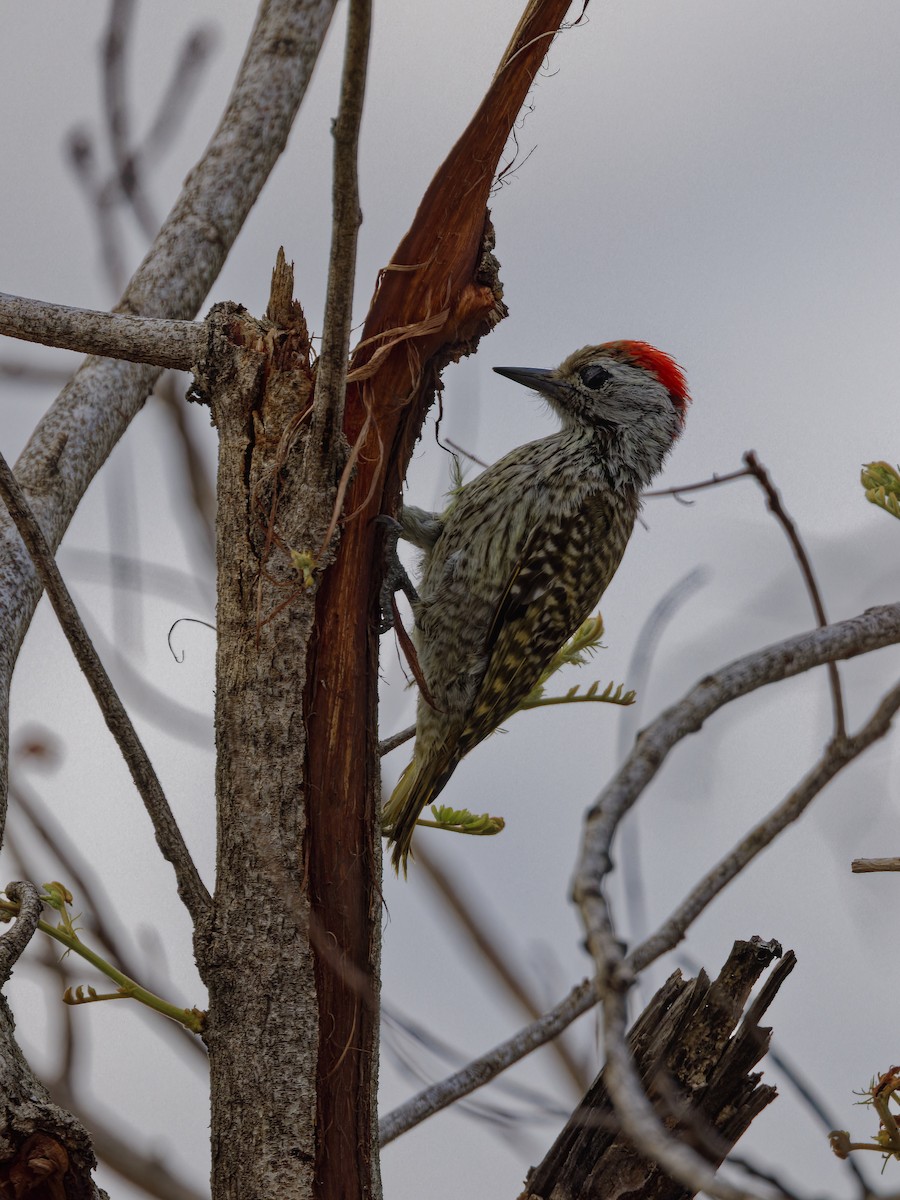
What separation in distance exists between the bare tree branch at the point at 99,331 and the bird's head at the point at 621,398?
196 centimetres

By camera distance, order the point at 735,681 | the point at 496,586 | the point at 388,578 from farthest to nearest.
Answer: the point at 496,586 < the point at 388,578 < the point at 735,681

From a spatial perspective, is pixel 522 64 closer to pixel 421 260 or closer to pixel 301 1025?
pixel 421 260

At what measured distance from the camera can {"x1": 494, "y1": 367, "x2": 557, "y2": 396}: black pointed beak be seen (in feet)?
13.1

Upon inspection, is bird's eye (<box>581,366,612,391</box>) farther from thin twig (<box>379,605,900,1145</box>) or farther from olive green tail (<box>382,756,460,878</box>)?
thin twig (<box>379,605,900,1145</box>)

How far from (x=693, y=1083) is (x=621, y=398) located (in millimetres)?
2427

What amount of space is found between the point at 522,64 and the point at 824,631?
120cm

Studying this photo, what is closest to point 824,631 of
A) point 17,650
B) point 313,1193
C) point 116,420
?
point 313,1193

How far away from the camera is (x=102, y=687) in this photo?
1.88 meters

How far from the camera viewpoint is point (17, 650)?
249 centimetres

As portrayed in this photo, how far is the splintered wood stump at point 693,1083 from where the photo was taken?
195 cm

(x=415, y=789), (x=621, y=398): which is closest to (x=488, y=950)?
(x=415, y=789)

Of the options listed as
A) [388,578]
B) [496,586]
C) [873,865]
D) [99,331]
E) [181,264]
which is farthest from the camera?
[496,586]

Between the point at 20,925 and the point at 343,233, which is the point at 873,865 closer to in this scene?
the point at 343,233

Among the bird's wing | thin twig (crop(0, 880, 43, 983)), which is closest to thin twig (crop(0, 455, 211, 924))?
thin twig (crop(0, 880, 43, 983))
